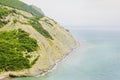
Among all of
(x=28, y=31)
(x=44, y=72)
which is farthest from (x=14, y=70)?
(x=28, y=31)

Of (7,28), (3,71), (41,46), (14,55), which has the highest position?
(7,28)

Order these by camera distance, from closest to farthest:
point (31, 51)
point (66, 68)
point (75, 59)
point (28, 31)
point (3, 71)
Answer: point (3, 71) → point (31, 51) → point (66, 68) → point (28, 31) → point (75, 59)

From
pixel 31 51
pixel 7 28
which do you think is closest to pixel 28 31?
pixel 7 28

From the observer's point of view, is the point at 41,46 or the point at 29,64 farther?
the point at 41,46

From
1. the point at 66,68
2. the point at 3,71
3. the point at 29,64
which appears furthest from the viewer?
the point at 66,68

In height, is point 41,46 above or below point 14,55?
above

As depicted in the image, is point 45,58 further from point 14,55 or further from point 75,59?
point 75,59

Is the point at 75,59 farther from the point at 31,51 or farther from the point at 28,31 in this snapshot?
the point at 31,51
